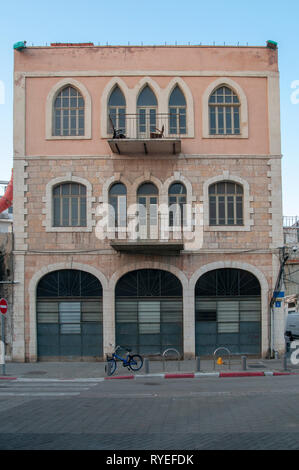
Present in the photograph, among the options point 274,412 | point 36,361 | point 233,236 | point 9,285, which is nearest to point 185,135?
point 233,236

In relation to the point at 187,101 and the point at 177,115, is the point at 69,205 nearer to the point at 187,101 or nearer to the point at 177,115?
the point at 177,115

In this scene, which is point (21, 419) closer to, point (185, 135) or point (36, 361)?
point (36, 361)

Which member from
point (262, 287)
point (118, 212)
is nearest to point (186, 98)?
point (118, 212)

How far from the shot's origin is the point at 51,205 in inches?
860

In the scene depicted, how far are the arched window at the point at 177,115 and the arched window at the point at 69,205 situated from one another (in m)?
4.58

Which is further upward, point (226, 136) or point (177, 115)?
point (177, 115)

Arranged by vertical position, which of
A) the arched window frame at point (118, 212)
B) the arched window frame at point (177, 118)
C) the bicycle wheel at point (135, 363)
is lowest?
the bicycle wheel at point (135, 363)

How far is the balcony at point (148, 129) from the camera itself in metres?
21.3

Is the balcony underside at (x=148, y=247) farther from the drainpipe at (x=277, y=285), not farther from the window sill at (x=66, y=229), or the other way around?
the drainpipe at (x=277, y=285)

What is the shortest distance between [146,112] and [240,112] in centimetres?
399

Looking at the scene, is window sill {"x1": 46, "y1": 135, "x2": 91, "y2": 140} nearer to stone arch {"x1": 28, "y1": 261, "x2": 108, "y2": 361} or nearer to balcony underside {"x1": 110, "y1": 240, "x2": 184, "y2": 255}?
balcony underside {"x1": 110, "y1": 240, "x2": 184, "y2": 255}

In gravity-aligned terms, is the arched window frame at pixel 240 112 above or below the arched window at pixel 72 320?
above

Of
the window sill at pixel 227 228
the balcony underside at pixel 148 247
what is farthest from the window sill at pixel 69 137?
the window sill at pixel 227 228

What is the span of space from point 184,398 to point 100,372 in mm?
6094
